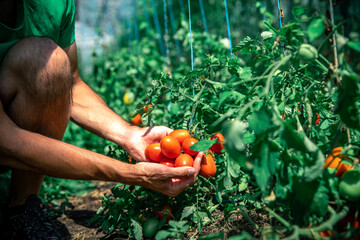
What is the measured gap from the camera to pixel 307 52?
910 mm

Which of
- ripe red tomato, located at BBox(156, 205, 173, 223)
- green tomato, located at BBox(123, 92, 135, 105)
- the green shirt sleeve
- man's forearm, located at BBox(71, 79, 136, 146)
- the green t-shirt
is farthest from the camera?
green tomato, located at BBox(123, 92, 135, 105)

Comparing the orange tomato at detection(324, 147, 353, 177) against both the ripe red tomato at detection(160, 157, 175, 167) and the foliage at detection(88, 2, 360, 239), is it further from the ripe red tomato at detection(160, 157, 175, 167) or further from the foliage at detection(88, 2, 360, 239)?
the ripe red tomato at detection(160, 157, 175, 167)

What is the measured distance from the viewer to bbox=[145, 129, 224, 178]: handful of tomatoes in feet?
4.21

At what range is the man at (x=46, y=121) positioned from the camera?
3.75ft

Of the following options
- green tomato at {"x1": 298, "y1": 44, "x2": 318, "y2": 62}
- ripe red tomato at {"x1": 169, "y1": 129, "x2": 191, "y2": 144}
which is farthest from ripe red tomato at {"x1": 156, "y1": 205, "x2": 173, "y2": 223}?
green tomato at {"x1": 298, "y1": 44, "x2": 318, "y2": 62}

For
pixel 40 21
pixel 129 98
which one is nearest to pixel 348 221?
pixel 40 21

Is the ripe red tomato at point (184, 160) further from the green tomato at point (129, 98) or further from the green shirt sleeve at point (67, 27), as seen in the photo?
the green tomato at point (129, 98)

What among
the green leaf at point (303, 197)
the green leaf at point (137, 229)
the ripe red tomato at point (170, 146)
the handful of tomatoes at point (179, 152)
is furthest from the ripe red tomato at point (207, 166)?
the green leaf at point (303, 197)

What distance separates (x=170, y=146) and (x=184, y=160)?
76 millimetres

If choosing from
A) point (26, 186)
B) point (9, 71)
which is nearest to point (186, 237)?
point (26, 186)

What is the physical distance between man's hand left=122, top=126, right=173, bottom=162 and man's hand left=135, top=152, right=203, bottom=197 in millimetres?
236

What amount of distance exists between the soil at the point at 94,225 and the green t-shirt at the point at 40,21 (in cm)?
88

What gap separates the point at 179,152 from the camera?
131 cm

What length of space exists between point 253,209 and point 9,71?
3.71ft
